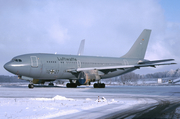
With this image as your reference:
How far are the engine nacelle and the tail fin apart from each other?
13286mm

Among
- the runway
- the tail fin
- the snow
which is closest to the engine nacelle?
the tail fin

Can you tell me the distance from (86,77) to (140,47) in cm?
1777

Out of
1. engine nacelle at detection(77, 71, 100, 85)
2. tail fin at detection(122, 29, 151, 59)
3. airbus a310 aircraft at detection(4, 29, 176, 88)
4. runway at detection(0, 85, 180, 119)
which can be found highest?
tail fin at detection(122, 29, 151, 59)

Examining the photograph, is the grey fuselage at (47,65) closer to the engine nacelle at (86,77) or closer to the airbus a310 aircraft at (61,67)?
the airbus a310 aircraft at (61,67)

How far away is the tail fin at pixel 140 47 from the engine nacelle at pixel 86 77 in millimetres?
13286

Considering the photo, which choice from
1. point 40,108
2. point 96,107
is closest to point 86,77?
point 96,107

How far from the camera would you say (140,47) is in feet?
149

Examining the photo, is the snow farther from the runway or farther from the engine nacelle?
the engine nacelle

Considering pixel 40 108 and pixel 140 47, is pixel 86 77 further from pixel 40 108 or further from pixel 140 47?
pixel 40 108

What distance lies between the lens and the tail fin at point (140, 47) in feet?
147

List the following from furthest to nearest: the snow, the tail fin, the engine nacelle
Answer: the tail fin < the engine nacelle < the snow

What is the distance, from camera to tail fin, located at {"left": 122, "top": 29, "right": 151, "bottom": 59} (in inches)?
1762

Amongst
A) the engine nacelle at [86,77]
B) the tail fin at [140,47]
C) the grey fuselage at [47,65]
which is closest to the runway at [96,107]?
the grey fuselage at [47,65]

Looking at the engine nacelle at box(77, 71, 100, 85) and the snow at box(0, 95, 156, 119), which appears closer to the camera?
the snow at box(0, 95, 156, 119)
